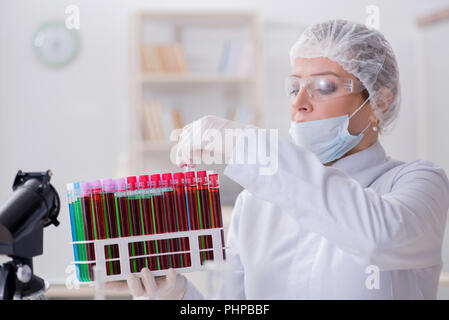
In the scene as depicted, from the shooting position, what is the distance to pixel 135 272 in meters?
0.73

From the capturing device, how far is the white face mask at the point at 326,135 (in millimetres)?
1027

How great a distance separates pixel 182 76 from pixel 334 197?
6.86 ft

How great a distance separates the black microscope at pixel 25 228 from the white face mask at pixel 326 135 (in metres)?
0.53

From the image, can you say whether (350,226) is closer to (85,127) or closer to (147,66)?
(147,66)

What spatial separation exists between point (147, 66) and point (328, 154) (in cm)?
179

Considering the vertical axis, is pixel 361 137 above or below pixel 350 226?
above

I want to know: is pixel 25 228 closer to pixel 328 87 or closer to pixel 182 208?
pixel 182 208

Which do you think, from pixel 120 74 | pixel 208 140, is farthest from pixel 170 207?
pixel 120 74

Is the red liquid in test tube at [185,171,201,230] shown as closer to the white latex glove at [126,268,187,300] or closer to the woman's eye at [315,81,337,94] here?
the white latex glove at [126,268,187,300]

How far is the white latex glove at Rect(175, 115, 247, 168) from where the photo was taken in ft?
2.42

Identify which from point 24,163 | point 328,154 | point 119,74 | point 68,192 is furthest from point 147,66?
point 68,192
